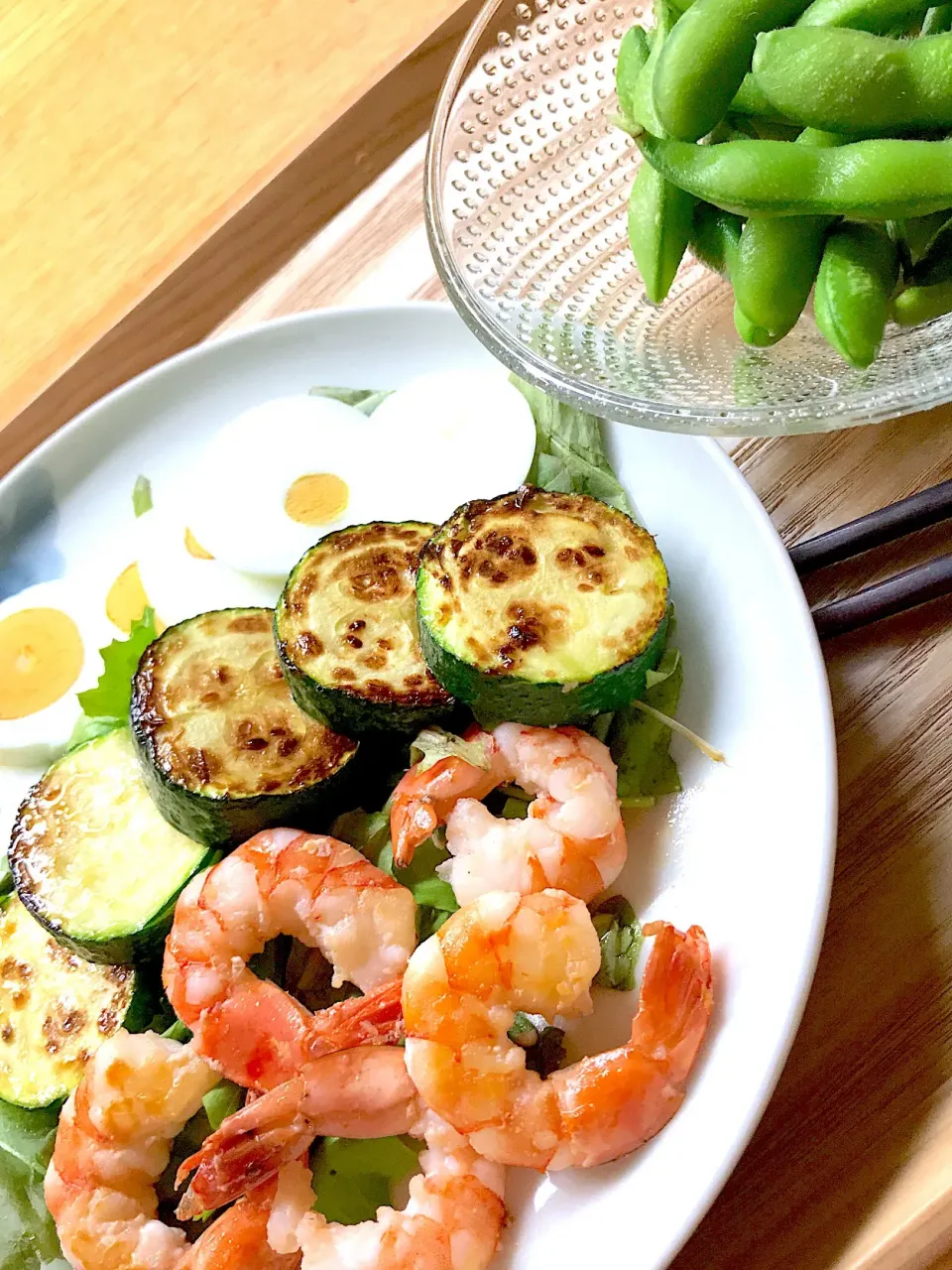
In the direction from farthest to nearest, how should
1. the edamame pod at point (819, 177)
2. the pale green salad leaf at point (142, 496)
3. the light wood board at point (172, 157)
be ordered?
the light wood board at point (172, 157) → the pale green salad leaf at point (142, 496) → the edamame pod at point (819, 177)

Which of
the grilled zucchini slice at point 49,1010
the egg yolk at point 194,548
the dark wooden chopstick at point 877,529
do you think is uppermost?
the egg yolk at point 194,548

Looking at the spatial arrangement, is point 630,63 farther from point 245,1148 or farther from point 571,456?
point 245,1148

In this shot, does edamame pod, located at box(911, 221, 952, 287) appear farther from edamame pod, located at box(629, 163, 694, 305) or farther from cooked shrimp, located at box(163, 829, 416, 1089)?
cooked shrimp, located at box(163, 829, 416, 1089)

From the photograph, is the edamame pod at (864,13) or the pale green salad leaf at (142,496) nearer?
the edamame pod at (864,13)

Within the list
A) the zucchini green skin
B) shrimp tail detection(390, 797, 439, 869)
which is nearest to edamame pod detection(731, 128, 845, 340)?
the zucchini green skin

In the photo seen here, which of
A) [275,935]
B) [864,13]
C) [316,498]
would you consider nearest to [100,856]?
[275,935]

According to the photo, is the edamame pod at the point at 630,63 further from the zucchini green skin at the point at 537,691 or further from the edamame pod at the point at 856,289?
the zucchini green skin at the point at 537,691

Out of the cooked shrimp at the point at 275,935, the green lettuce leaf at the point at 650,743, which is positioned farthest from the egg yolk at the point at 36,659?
the green lettuce leaf at the point at 650,743
